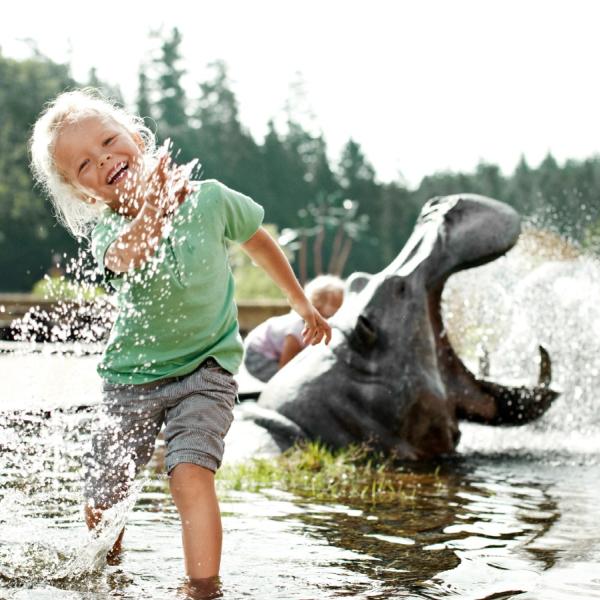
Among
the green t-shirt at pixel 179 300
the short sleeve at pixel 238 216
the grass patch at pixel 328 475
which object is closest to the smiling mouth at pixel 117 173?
the green t-shirt at pixel 179 300

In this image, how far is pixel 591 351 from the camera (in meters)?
6.89

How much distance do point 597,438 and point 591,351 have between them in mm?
595

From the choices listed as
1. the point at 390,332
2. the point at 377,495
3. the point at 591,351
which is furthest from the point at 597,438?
the point at 377,495

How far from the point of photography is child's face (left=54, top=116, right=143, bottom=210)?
345 centimetres

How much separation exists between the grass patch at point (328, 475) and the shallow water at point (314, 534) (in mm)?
102

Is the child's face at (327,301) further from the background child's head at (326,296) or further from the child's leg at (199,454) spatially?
the child's leg at (199,454)

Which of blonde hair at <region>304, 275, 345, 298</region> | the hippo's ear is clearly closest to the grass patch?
the hippo's ear

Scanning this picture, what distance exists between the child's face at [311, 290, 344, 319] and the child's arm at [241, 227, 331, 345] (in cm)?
407

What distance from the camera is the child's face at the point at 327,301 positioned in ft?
25.7

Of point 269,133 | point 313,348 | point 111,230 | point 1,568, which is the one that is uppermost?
point 269,133

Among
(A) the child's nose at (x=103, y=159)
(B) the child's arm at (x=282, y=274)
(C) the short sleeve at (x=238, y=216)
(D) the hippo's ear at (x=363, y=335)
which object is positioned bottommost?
(D) the hippo's ear at (x=363, y=335)

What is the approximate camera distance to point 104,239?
3.46 metres

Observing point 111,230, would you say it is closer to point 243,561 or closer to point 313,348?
point 243,561

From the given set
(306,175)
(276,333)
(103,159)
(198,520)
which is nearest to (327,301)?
(276,333)
